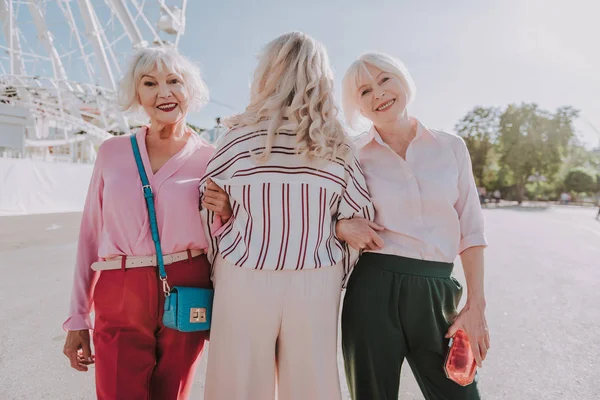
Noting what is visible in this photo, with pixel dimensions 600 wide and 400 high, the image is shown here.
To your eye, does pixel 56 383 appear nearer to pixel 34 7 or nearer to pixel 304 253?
pixel 304 253

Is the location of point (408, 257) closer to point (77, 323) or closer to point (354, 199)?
point (354, 199)

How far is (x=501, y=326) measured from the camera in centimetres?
394

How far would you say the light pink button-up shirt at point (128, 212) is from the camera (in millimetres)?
1682

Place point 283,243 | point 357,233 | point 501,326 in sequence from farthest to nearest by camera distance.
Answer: point 501,326
point 357,233
point 283,243

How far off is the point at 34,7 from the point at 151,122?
99.1 feet

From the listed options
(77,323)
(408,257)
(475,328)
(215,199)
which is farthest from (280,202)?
(77,323)

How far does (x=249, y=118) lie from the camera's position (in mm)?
1556

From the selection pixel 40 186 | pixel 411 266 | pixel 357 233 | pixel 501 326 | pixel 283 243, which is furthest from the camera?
pixel 40 186

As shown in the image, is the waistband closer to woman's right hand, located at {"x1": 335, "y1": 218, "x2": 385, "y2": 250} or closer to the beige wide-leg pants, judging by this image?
woman's right hand, located at {"x1": 335, "y1": 218, "x2": 385, "y2": 250}

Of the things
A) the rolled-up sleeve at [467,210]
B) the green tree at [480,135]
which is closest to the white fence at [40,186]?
the rolled-up sleeve at [467,210]

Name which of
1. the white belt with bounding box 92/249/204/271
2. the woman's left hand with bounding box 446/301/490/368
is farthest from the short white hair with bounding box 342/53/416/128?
the white belt with bounding box 92/249/204/271

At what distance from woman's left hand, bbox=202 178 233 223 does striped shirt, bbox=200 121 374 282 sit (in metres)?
0.03

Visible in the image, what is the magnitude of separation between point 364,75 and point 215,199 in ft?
2.79

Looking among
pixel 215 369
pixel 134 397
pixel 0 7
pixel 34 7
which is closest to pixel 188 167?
pixel 215 369
